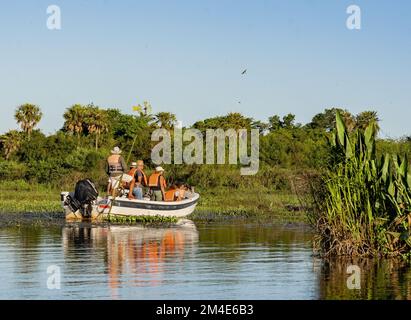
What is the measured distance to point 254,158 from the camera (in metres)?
50.9

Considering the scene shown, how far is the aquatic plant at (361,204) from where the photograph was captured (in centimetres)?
1559

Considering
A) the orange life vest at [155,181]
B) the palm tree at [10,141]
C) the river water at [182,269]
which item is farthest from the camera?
the palm tree at [10,141]

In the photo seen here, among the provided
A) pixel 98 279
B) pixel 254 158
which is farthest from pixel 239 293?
pixel 254 158

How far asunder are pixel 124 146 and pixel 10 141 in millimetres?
10194

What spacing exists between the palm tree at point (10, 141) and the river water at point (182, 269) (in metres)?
41.1

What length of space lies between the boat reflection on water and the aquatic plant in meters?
2.63

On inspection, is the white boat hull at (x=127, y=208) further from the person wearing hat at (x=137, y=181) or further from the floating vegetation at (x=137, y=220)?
the person wearing hat at (x=137, y=181)

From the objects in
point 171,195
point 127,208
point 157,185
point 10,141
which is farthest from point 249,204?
point 10,141

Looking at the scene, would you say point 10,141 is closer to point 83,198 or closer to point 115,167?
point 115,167

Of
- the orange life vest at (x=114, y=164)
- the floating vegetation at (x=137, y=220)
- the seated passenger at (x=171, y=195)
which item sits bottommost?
the floating vegetation at (x=137, y=220)

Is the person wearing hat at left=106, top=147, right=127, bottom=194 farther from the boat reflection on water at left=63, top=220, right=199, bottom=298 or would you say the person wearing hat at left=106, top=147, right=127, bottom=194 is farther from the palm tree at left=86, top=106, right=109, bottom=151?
the palm tree at left=86, top=106, right=109, bottom=151

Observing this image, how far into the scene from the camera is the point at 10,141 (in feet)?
205

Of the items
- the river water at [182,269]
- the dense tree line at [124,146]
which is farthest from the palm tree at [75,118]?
the river water at [182,269]
